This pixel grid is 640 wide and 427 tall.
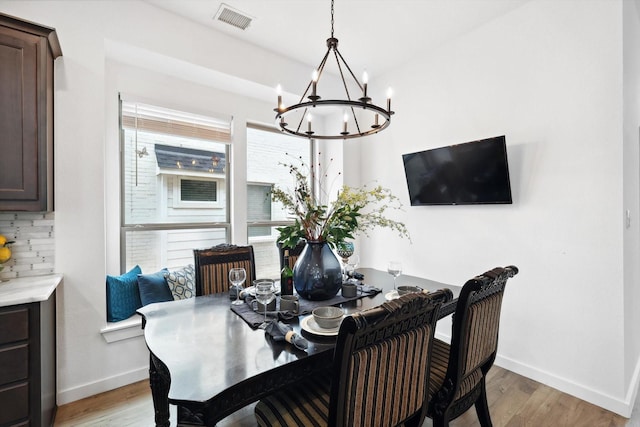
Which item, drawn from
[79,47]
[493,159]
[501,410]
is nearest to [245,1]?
[79,47]

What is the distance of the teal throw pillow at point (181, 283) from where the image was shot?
103 inches

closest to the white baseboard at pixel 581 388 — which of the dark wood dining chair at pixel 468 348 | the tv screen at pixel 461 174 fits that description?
the dark wood dining chair at pixel 468 348

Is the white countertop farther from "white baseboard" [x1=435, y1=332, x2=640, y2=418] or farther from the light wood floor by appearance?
"white baseboard" [x1=435, y1=332, x2=640, y2=418]

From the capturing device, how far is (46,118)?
1902 mm

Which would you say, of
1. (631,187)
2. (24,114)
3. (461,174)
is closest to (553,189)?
(631,187)

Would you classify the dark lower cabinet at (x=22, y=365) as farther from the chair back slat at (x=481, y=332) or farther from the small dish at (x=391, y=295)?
the chair back slat at (x=481, y=332)

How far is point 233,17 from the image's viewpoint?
2.66 m

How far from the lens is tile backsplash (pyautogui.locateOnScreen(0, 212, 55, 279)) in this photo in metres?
2.01

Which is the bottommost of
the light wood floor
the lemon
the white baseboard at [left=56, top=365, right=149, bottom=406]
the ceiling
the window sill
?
the light wood floor

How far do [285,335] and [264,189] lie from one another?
2.69 meters

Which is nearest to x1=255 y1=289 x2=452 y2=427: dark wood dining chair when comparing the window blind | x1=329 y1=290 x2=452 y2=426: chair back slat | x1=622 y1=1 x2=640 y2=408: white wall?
x1=329 y1=290 x2=452 y2=426: chair back slat

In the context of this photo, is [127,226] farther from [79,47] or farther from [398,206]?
[398,206]

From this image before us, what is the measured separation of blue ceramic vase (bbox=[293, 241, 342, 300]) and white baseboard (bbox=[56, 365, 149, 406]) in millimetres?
1658

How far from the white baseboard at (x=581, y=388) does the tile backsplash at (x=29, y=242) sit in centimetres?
370
